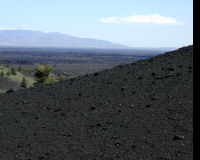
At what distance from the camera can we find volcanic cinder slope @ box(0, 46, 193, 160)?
12.2 m

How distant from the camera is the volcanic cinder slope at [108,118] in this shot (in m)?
12.2

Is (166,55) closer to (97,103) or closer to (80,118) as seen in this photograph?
(97,103)

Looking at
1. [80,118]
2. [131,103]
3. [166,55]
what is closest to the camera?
[80,118]

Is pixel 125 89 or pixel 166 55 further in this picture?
pixel 166 55

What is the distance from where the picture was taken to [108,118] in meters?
15.4

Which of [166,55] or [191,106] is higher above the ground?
[166,55]

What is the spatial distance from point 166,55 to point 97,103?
10.9 m

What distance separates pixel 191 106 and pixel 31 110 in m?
8.11
